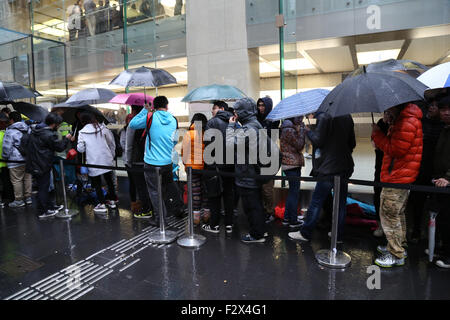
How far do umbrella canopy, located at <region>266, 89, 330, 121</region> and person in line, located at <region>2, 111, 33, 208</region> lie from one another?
486 centimetres

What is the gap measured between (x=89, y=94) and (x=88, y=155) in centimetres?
123

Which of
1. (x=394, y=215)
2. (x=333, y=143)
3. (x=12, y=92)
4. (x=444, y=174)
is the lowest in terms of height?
(x=394, y=215)

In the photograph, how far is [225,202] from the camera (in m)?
4.55

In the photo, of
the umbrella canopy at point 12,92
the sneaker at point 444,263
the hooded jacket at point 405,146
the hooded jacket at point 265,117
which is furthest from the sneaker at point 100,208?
the sneaker at point 444,263

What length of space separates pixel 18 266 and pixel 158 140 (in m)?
2.29

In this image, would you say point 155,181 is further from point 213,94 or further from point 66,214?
point 66,214

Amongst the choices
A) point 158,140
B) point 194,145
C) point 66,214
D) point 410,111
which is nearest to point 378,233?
point 410,111

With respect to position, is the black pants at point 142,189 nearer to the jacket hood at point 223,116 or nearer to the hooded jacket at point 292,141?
the jacket hood at point 223,116

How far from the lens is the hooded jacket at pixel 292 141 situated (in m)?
4.30

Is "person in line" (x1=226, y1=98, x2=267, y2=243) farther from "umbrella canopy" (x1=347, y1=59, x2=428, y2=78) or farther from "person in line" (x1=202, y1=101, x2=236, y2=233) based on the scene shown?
"umbrella canopy" (x1=347, y1=59, x2=428, y2=78)

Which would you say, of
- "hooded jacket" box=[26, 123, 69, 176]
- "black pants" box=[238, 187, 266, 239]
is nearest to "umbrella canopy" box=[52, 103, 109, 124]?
"hooded jacket" box=[26, 123, 69, 176]
